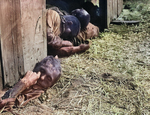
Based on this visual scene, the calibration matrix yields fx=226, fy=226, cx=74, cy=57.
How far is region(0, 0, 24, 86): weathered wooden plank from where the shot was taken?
246 cm

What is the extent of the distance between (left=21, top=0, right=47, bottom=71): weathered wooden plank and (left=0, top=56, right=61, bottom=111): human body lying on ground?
0.14m

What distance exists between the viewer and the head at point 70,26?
4.29 m

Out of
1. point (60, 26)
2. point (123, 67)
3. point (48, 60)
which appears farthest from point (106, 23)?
point (48, 60)

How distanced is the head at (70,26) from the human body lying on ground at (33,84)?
128 centimetres

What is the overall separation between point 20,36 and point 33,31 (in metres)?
0.29

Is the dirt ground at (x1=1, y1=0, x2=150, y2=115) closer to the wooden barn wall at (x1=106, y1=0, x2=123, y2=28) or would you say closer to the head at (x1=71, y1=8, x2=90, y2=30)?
the head at (x1=71, y1=8, x2=90, y2=30)

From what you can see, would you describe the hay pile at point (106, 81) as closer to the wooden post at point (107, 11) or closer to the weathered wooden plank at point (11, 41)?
the weathered wooden plank at point (11, 41)

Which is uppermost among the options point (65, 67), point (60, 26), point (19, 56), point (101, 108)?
point (60, 26)

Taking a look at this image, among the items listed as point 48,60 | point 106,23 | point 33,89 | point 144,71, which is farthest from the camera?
point 106,23

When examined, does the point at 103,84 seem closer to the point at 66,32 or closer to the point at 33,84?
the point at 33,84

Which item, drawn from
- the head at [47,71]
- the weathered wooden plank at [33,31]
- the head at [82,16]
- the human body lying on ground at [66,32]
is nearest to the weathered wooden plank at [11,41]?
the weathered wooden plank at [33,31]

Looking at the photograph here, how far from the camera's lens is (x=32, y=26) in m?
2.91

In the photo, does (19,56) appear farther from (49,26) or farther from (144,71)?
(144,71)

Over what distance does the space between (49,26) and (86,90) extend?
128 cm
